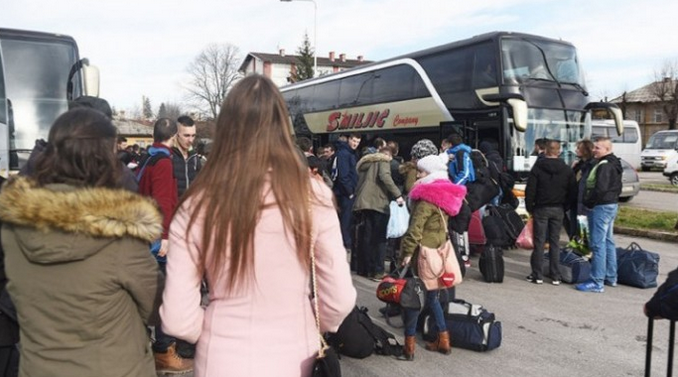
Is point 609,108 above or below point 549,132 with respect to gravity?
above

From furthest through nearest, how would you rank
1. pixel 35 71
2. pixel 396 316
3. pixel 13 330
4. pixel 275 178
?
pixel 35 71, pixel 396 316, pixel 13 330, pixel 275 178

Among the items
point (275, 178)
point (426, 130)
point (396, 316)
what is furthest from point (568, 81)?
point (275, 178)

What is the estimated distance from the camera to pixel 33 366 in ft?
6.59

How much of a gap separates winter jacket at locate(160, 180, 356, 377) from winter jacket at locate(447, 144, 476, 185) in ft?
20.8

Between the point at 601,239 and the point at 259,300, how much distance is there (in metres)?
6.18

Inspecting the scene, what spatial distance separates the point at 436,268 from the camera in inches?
186

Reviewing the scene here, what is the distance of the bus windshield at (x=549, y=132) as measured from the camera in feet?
37.1

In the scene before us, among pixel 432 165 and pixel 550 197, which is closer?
pixel 432 165

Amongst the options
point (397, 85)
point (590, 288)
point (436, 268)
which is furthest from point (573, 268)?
point (397, 85)

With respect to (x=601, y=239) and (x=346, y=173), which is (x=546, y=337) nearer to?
(x=601, y=239)

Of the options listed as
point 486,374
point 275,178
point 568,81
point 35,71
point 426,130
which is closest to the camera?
point 275,178

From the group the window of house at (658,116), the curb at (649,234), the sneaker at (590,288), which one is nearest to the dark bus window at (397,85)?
the curb at (649,234)

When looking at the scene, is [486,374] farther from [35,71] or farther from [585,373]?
[35,71]

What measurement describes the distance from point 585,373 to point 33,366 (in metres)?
4.18
